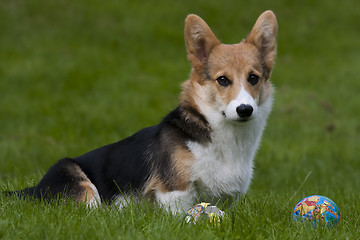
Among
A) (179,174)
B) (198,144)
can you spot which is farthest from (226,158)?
(179,174)

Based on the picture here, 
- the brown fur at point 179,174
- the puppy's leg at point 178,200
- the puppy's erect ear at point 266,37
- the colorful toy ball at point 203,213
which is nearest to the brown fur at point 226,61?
the puppy's erect ear at point 266,37

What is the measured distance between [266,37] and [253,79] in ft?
1.89

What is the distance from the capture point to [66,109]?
35.2 feet

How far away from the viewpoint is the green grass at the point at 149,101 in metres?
4.17

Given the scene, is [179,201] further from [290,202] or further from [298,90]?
[298,90]

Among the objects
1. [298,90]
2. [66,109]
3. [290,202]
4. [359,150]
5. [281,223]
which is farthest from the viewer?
[298,90]

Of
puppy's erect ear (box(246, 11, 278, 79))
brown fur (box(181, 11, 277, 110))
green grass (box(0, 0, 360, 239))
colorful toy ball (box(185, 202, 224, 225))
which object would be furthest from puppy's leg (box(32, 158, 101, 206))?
puppy's erect ear (box(246, 11, 278, 79))

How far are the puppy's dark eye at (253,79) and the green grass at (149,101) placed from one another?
3.60 feet

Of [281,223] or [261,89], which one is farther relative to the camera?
[261,89]

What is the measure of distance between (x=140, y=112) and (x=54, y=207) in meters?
6.36

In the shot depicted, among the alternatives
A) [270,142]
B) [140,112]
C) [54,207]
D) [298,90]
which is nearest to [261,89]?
[54,207]

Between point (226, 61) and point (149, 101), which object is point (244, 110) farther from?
point (149, 101)

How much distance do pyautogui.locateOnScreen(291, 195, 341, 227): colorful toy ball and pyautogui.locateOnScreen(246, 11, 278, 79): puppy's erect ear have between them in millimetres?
1267

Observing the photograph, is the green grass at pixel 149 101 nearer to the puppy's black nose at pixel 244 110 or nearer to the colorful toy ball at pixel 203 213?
the colorful toy ball at pixel 203 213
